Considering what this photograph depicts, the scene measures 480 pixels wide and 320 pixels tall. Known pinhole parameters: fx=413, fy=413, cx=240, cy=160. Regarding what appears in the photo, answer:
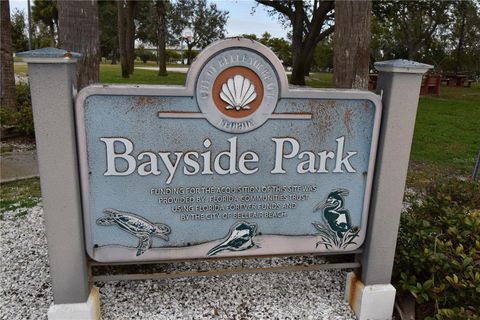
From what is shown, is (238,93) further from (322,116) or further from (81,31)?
(81,31)

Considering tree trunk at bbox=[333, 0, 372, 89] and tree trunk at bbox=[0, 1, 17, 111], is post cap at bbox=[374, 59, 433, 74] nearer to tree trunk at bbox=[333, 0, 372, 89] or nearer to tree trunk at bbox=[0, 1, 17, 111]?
tree trunk at bbox=[333, 0, 372, 89]

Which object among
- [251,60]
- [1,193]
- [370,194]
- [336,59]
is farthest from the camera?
[1,193]

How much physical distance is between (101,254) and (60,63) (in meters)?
1.10

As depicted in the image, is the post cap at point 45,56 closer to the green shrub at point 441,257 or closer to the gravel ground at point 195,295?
the gravel ground at point 195,295

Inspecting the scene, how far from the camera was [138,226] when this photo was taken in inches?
95.6

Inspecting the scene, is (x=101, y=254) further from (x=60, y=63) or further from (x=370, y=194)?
(x=370, y=194)

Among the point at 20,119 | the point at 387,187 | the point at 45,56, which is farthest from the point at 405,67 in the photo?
the point at 20,119

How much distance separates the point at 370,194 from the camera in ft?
8.61

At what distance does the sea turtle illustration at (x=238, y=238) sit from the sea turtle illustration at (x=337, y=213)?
1.44 ft

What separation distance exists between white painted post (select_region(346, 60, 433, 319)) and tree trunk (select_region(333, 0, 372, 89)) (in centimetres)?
137

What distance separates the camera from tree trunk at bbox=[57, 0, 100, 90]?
13.1ft

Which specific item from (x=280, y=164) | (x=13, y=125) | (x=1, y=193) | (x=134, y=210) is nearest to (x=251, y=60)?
(x=280, y=164)

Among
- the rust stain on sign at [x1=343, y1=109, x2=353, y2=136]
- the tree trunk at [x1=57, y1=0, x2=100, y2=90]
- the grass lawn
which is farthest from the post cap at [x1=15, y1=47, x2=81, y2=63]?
the grass lawn

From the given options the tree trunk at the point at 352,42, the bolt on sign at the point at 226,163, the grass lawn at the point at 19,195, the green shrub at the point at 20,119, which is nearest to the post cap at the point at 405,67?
the bolt on sign at the point at 226,163
